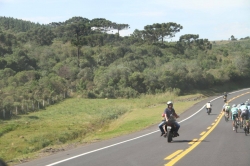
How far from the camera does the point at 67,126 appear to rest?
113 ft

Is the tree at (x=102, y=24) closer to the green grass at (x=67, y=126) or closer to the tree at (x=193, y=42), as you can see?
the tree at (x=193, y=42)

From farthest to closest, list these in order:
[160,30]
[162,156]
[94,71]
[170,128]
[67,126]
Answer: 1. [160,30]
2. [94,71]
3. [67,126]
4. [170,128]
5. [162,156]

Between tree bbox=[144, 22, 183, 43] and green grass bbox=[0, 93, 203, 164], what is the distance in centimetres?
7564

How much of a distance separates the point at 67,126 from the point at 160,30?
97381 mm

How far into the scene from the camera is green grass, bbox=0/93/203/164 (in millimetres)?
24750

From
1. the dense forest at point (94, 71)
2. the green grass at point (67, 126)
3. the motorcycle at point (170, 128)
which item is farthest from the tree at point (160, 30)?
the motorcycle at point (170, 128)

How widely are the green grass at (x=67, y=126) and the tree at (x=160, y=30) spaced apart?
248 ft

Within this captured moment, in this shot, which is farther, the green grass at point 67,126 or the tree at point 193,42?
the tree at point 193,42

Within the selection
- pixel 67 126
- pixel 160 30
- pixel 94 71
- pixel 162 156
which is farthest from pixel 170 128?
pixel 160 30

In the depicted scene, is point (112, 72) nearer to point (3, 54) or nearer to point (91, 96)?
point (91, 96)

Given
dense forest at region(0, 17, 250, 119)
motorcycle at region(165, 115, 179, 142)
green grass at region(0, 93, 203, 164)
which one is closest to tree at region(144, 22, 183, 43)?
dense forest at region(0, 17, 250, 119)

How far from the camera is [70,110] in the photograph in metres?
48.5

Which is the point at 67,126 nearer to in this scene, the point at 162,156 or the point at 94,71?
the point at 162,156

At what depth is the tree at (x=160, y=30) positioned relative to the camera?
127062 millimetres
